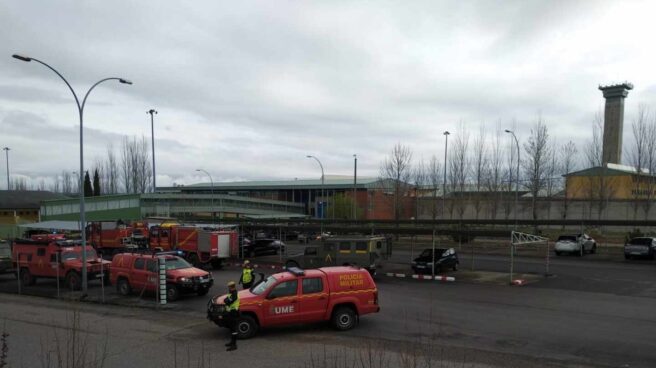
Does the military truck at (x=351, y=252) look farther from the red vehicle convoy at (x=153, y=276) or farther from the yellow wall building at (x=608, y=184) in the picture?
the yellow wall building at (x=608, y=184)

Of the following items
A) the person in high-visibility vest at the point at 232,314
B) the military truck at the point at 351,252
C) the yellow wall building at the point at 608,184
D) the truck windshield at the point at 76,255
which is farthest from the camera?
the yellow wall building at the point at 608,184

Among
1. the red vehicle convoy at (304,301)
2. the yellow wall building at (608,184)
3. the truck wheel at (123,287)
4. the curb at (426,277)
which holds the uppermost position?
the yellow wall building at (608,184)

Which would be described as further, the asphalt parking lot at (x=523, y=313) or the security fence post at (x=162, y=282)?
the security fence post at (x=162, y=282)

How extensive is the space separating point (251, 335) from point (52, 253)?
16268 millimetres

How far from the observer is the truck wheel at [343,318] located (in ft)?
48.2

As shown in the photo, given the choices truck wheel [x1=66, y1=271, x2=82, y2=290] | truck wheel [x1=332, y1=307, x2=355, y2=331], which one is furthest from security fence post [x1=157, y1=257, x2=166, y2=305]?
truck wheel [x1=332, y1=307, x2=355, y2=331]

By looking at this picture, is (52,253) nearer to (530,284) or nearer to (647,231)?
(530,284)

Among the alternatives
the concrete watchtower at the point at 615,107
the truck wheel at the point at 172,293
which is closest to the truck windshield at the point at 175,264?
the truck wheel at the point at 172,293

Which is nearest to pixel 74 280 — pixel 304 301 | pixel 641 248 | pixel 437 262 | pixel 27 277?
pixel 27 277

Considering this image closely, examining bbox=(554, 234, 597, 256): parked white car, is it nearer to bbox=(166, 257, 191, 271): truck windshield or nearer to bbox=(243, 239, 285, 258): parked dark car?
bbox=(243, 239, 285, 258): parked dark car

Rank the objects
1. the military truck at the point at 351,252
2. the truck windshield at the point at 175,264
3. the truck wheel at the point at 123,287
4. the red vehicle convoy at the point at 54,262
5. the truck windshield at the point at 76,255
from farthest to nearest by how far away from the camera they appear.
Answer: the military truck at the point at 351,252, the truck windshield at the point at 76,255, the red vehicle convoy at the point at 54,262, the truck wheel at the point at 123,287, the truck windshield at the point at 175,264

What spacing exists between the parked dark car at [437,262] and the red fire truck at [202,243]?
12391 mm

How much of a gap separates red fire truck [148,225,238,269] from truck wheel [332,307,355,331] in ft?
61.1

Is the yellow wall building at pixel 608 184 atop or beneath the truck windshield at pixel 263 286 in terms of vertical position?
atop
